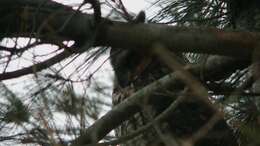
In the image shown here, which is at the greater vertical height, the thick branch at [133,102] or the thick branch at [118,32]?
the thick branch at [118,32]

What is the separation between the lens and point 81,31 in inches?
74.6

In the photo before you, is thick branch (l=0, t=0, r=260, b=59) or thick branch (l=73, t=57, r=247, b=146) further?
thick branch (l=73, t=57, r=247, b=146)

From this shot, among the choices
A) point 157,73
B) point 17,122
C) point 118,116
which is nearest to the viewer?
point 17,122

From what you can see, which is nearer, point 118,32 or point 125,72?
point 118,32

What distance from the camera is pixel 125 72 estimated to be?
8.10 feet

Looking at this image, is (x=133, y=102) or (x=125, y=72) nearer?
(x=133, y=102)

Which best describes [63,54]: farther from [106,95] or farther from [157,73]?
[157,73]

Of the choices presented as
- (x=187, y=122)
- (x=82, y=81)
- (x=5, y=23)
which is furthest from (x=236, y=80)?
(x=5, y=23)

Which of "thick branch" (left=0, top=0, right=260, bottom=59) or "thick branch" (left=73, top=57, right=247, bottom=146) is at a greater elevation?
"thick branch" (left=0, top=0, right=260, bottom=59)

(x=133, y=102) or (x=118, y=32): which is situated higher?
(x=118, y=32)

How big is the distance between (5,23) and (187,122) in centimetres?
87

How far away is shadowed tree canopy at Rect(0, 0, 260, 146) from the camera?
1672 millimetres

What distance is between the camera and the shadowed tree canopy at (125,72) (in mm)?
1672

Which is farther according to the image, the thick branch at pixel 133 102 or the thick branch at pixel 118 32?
the thick branch at pixel 133 102
